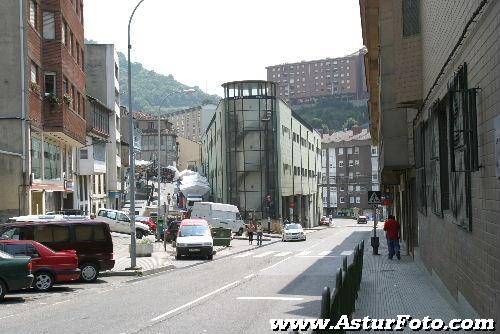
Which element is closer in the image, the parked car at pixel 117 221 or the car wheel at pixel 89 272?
the car wheel at pixel 89 272

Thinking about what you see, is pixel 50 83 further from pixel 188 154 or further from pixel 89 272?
pixel 188 154

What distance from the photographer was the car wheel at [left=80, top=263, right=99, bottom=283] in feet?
75.2

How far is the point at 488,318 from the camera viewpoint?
9.67 meters

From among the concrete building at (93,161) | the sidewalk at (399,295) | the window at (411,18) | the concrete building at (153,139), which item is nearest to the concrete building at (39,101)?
the concrete building at (93,161)

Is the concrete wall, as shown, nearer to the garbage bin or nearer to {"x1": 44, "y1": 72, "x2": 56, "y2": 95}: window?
{"x1": 44, "y1": 72, "x2": 56, "y2": 95}: window

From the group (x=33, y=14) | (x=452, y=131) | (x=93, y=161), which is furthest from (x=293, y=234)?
(x=452, y=131)

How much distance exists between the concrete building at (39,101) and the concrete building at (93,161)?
3.85 m

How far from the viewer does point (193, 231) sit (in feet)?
116

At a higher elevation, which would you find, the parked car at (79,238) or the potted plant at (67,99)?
the potted plant at (67,99)

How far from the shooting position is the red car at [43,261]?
1981cm

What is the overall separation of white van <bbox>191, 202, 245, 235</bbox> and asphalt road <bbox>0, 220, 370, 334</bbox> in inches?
1259

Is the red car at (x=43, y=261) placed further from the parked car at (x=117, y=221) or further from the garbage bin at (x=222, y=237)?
the parked car at (x=117, y=221)

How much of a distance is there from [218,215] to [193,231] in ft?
76.3

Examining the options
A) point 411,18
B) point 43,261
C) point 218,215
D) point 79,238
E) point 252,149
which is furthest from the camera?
point 252,149
